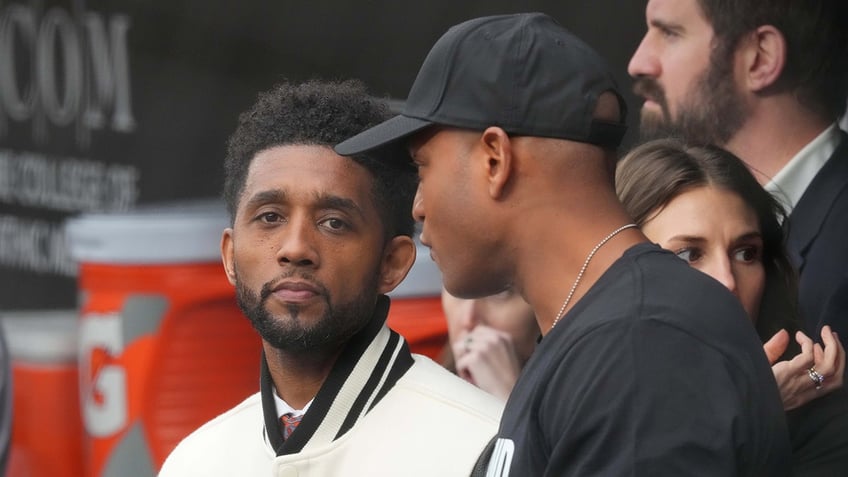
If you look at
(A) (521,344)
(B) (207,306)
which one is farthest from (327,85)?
(B) (207,306)

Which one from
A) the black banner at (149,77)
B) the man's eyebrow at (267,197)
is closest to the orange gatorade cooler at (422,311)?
the black banner at (149,77)

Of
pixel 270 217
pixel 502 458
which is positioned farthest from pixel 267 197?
pixel 502 458

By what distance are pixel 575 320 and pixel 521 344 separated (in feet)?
4.65

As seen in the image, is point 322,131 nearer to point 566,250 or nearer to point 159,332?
point 566,250

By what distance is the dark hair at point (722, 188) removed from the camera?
7.44 feet

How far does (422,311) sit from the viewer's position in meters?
3.05

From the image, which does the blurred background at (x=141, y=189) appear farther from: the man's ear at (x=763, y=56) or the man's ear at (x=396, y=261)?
the man's ear at (x=396, y=261)

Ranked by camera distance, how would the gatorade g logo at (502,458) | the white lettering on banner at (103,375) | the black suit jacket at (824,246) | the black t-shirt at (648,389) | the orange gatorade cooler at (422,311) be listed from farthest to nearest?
the white lettering on banner at (103,375) < the orange gatorade cooler at (422,311) < the black suit jacket at (824,246) < the gatorade g logo at (502,458) < the black t-shirt at (648,389)

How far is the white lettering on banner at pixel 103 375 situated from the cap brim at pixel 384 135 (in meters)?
1.93

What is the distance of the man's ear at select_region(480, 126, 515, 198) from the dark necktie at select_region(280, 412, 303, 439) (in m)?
0.59

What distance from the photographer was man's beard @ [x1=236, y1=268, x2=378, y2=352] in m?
1.95

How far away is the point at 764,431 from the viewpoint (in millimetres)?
1412

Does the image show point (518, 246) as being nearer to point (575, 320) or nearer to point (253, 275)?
point (575, 320)

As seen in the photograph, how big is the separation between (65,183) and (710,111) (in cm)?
195
